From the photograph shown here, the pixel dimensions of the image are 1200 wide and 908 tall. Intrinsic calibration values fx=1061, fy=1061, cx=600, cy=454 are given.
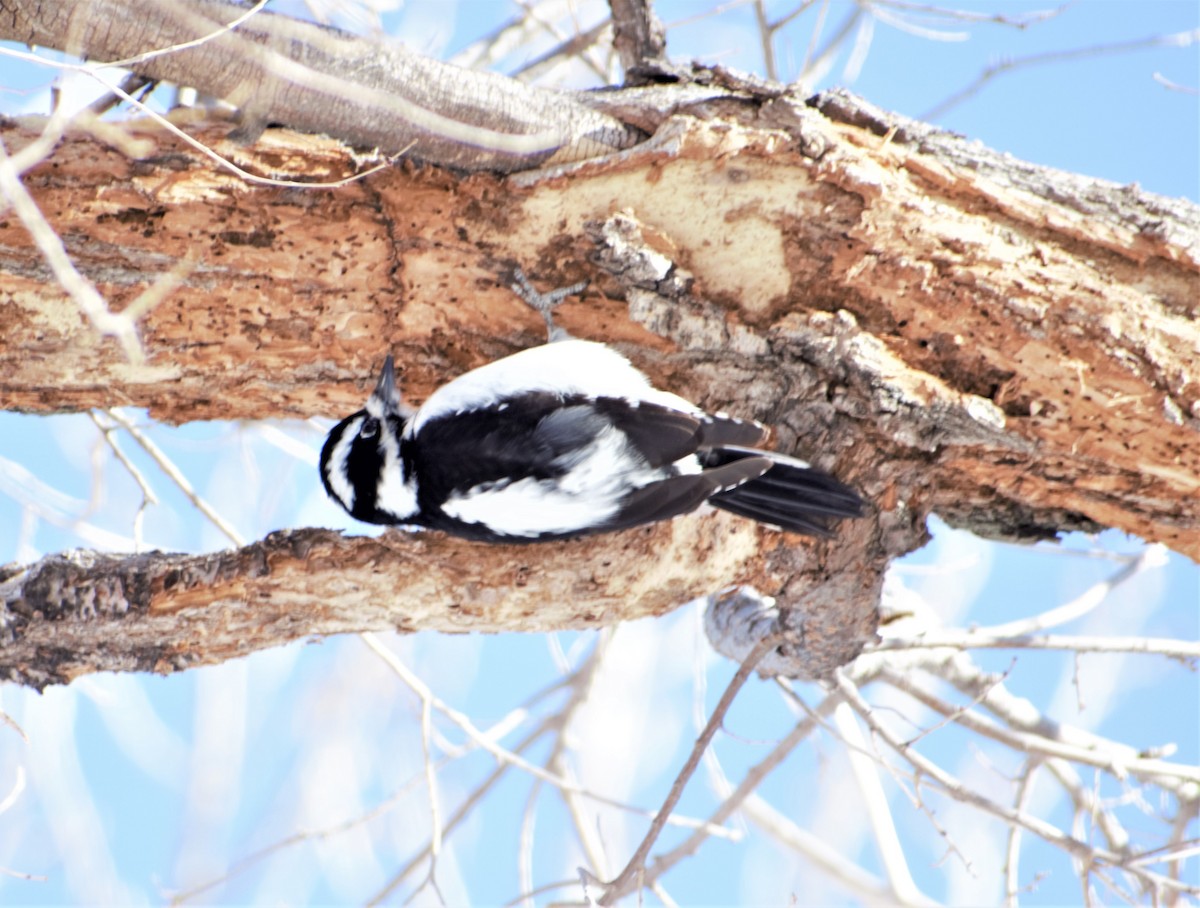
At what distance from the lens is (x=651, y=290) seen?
2.79 meters

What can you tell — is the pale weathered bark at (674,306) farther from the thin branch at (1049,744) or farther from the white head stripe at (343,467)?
the thin branch at (1049,744)

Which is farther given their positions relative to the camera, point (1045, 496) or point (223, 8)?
point (1045, 496)

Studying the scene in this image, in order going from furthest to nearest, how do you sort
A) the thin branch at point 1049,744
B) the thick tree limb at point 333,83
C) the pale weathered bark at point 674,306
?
the thin branch at point 1049,744 < the pale weathered bark at point 674,306 < the thick tree limb at point 333,83

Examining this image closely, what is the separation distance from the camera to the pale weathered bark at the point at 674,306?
266cm

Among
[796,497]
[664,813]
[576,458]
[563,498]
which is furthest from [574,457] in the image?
[664,813]

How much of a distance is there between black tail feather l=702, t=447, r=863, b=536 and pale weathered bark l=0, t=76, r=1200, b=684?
0.09m

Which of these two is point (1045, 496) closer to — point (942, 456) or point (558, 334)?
point (942, 456)

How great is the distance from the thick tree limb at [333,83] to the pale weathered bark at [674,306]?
0.08m

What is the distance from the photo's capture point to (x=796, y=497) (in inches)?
109

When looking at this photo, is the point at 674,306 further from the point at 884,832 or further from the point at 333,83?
the point at 884,832

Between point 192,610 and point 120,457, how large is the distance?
1195 millimetres

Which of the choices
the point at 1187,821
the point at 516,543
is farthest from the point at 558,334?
the point at 1187,821

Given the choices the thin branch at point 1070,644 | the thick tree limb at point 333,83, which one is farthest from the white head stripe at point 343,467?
the thin branch at point 1070,644

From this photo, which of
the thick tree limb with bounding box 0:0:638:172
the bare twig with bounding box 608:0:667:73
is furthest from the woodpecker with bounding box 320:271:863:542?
the bare twig with bounding box 608:0:667:73
